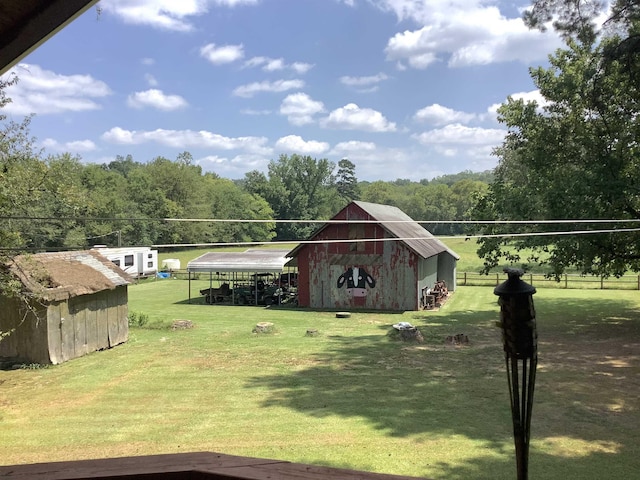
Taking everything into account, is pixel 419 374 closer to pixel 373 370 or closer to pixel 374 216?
pixel 373 370

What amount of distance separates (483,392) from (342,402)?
3466mm

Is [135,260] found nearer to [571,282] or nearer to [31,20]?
[571,282]

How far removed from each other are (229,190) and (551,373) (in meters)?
81.7

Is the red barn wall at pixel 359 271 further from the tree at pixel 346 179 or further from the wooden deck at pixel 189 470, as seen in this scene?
the tree at pixel 346 179

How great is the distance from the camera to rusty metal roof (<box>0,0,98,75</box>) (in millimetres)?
1699

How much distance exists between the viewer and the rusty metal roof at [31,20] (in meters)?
1.70

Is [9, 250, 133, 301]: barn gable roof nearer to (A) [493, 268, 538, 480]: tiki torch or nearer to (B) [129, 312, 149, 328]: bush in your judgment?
(B) [129, 312, 149, 328]: bush

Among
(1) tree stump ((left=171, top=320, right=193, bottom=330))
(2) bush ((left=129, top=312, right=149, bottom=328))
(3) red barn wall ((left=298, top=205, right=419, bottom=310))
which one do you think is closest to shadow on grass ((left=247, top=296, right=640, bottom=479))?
(3) red barn wall ((left=298, top=205, right=419, bottom=310))

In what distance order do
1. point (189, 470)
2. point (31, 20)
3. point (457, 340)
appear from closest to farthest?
point (189, 470) < point (31, 20) < point (457, 340)

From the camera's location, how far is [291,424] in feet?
31.4

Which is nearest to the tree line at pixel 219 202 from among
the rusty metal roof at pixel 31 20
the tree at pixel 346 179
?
the tree at pixel 346 179

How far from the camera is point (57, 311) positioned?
615 inches

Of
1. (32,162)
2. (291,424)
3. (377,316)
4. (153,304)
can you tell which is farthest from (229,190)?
(291,424)

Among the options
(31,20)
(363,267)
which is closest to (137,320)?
(363,267)
